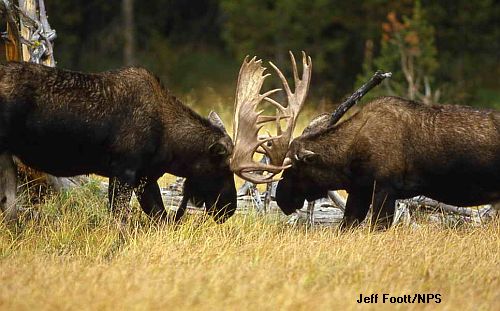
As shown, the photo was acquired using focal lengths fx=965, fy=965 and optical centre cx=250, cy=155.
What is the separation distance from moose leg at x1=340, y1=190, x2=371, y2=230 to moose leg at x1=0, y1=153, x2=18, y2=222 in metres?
3.30

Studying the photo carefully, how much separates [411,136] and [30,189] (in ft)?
13.2

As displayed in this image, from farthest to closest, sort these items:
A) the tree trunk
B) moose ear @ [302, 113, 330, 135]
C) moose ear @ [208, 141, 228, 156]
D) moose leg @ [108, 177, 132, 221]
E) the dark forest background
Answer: the tree trunk, the dark forest background, moose ear @ [302, 113, 330, 135], moose ear @ [208, 141, 228, 156], moose leg @ [108, 177, 132, 221]

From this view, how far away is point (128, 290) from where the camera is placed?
22.0 ft

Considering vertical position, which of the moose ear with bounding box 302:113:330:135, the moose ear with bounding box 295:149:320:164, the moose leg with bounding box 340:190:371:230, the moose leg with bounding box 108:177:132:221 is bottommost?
the moose leg with bounding box 340:190:371:230

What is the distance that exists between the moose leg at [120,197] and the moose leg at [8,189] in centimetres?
94

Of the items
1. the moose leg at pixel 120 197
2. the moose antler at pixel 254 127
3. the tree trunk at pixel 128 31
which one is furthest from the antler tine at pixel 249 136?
the tree trunk at pixel 128 31

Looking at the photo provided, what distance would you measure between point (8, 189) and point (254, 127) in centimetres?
247

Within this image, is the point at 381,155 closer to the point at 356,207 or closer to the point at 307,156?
the point at 356,207

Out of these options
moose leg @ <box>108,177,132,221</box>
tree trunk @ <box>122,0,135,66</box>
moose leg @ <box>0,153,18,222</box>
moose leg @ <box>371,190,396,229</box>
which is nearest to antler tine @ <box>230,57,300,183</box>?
moose leg @ <box>371,190,396,229</box>

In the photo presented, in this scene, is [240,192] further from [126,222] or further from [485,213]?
[485,213]

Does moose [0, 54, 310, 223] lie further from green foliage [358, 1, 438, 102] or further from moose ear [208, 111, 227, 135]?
green foliage [358, 1, 438, 102]

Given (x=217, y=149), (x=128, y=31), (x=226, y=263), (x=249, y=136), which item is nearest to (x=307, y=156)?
(x=249, y=136)

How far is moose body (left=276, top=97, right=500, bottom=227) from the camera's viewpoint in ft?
31.8

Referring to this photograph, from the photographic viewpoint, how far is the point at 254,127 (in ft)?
31.6
